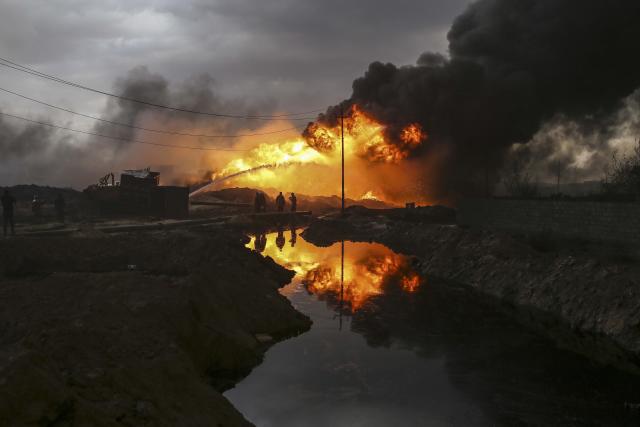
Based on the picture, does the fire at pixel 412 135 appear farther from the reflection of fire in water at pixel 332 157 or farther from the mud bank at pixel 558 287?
the mud bank at pixel 558 287

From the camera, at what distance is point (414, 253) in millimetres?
34312

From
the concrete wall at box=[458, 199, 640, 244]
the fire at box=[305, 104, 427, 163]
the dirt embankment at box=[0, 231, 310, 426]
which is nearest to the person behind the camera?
the dirt embankment at box=[0, 231, 310, 426]

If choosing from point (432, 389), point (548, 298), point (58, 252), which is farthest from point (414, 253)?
point (432, 389)

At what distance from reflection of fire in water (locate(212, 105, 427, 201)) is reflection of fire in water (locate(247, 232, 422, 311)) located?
21.9 meters

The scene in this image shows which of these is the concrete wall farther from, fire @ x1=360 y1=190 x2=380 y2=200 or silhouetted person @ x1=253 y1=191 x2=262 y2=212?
fire @ x1=360 y1=190 x2=380 y2=200

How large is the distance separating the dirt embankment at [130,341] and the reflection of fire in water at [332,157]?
40450 mm

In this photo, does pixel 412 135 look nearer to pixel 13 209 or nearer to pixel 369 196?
pixel 369 196

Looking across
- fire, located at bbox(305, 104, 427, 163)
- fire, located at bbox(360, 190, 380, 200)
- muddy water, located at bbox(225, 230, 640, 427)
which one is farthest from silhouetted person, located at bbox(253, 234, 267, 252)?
fire, located at bbox(360, 190, 380, 200)

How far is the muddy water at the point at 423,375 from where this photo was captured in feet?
32.6

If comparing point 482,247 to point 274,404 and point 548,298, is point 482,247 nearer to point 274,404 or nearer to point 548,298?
point 548,298

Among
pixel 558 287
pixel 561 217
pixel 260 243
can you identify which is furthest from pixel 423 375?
pixel 260 243

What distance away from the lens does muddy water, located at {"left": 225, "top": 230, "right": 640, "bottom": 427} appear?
32.6 feet

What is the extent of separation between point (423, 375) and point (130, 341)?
6.56 m

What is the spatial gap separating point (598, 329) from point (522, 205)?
16.7 metres
